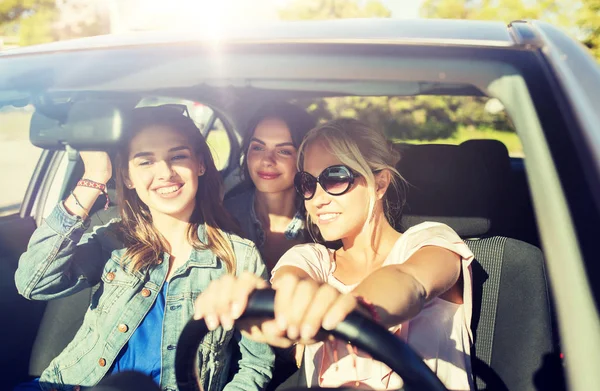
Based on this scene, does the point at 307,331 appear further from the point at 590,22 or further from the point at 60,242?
the point at 590,22

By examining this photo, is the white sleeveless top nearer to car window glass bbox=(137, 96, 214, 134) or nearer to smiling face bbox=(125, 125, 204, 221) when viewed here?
smiling face bbox=(125, 125, 204, 221)

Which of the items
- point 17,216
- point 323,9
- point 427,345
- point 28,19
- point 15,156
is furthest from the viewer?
point 28,19

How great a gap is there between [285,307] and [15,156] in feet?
5.34

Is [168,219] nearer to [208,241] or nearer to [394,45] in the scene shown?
[208,241]

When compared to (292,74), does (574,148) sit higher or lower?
lower

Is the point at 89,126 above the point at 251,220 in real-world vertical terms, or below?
below

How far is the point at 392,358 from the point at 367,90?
0.74 meters

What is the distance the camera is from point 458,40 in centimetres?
116

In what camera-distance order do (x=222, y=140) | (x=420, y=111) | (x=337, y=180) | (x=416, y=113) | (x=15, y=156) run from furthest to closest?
(x=416, y=113), (x=420, y=111), (x=222, y=140), (x=15, y=156), (x=337, y=180)

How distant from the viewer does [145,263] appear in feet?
6.10

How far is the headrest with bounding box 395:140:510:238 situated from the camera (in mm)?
1907

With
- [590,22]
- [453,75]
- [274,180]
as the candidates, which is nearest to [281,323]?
[453,75]

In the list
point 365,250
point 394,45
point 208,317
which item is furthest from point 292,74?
point 365,250

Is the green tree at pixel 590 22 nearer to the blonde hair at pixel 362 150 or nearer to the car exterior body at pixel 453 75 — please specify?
the blonde hair at pixel 362 150
